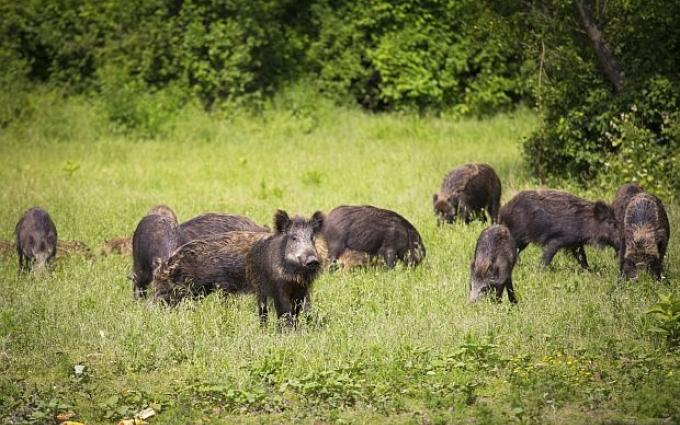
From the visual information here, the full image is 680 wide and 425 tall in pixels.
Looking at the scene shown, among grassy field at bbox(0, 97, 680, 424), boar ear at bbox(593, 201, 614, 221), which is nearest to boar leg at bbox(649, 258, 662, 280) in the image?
grassy field at bbox(0, 97, 680, 424)

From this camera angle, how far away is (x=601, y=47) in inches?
684

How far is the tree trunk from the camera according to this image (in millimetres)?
17312

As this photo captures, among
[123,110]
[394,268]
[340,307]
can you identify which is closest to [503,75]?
[123,110]

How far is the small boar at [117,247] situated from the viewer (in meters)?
13.6

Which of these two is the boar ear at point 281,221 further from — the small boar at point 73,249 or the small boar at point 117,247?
the small boar at point 73,249

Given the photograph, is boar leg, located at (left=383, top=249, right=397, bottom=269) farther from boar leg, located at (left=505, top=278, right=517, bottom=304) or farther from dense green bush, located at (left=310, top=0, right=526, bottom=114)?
dense green bush, located at (left=310, top=0, right=526, bottom=114)

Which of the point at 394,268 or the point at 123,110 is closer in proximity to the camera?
the point at 394,268

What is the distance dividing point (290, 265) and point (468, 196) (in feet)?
19.8

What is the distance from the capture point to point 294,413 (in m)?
7.86

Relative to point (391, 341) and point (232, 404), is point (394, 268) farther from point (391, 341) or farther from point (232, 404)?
point (232, 404)

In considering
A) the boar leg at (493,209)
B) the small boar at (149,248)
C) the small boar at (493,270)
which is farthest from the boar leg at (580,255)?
the small boar at (149,248)

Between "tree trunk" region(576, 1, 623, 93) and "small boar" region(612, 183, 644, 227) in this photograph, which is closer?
"small boar" region(612, 183, 644, 227)

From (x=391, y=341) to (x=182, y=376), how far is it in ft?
5.90

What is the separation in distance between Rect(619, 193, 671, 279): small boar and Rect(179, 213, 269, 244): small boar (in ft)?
12.5
